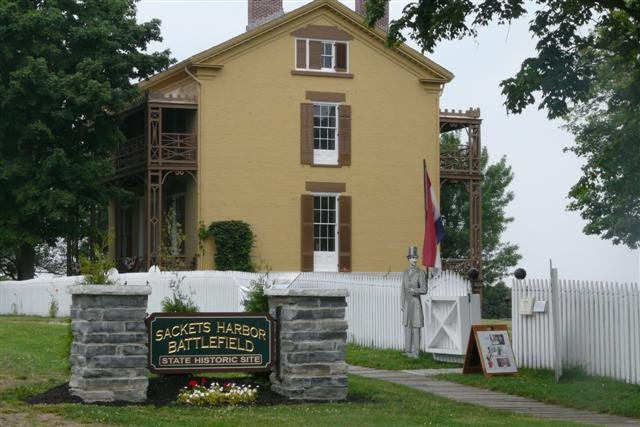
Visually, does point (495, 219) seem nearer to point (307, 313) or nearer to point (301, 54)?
point (301, 54)

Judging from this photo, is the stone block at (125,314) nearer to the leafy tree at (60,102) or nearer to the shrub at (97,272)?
the shrub at (97,272)

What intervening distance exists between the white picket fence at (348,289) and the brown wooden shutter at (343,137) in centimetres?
881

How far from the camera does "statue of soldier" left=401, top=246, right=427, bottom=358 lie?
2103 cm

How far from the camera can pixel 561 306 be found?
18.1 metres

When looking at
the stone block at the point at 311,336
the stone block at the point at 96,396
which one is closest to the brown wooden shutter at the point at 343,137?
the stone block at the point at 311,336

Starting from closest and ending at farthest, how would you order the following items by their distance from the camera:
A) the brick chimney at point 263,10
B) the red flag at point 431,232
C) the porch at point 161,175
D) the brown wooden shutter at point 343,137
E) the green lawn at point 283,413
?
1. the green lawn at point 283,413
2. the red flag at point 431,232
3. the porch at point 161,175
4. the brown wooden shutter at point 343,137
5. the brick chimney at point 263,10

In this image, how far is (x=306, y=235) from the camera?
3991cm

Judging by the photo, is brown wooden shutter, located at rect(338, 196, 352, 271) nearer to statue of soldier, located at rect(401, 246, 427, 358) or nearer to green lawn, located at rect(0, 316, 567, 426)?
statue of soldier, located at rect(401, 246, 427, 358)

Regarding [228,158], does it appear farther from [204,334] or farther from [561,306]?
[204,334]

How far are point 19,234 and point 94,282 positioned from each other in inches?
1022

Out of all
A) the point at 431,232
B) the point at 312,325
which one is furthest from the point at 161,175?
the point at 312,325

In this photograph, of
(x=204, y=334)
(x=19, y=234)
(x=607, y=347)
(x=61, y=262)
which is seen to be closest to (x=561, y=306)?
(x=607, y=347)

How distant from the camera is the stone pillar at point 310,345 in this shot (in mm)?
14711

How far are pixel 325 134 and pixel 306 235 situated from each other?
11.0 feet
